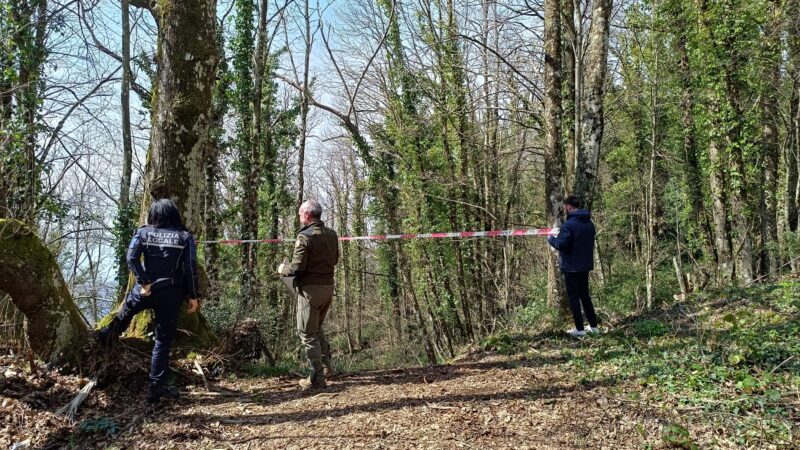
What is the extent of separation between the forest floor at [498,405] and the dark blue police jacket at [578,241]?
106 cm

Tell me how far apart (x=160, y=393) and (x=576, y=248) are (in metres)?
4.96

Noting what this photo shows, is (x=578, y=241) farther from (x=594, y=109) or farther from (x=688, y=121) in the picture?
(x=688, y=121)

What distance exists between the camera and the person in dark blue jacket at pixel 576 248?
6.27 meters

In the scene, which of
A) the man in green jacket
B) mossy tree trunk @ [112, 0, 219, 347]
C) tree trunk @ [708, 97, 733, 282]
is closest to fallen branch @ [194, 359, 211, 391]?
mossy tree trunk @ [112, 0, 219, 347]

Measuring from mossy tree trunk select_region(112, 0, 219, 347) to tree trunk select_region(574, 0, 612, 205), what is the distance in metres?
5.11

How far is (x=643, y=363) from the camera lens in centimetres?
490

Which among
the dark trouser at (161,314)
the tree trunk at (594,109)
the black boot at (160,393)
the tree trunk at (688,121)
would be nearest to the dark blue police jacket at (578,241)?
the tree trunk at (594,109)

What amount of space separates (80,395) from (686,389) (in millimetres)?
5321

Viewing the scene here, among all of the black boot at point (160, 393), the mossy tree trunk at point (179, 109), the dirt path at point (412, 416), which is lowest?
the dirt path at point (412, 416)

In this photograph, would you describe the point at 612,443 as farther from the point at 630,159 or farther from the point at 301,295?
the point at 630,159

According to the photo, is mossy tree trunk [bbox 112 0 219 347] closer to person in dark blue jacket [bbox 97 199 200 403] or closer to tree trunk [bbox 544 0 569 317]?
person in dark blue jacket [bbox 97 199 200 403]

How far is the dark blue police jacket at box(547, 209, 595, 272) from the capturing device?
20.5 feet

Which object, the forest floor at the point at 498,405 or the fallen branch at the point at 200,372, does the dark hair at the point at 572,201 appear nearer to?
the forest floor at the point at 498,405

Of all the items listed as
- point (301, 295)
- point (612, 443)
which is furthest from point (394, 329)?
point (612, 443)
